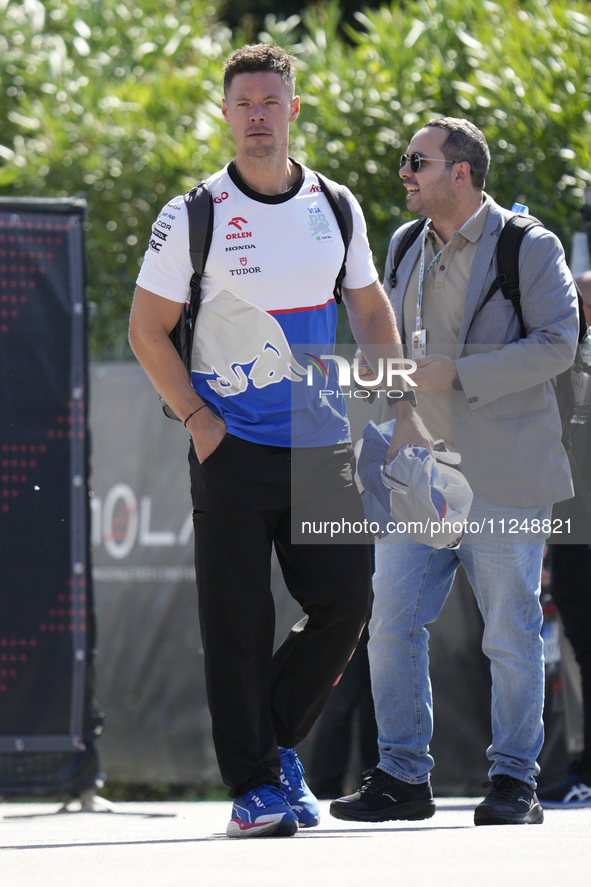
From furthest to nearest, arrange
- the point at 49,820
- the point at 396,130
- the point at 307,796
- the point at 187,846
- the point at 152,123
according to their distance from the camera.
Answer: the point at 152,123 < the point at 396,130 < the point at 49,820 < the point at 307,796 < the point at 187,846

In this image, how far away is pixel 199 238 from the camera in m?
3.33

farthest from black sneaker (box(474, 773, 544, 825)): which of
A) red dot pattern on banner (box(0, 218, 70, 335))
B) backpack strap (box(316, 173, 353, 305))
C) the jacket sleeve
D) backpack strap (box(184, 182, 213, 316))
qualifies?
red dot pattern on banner (box(0, 218, 70, 335))

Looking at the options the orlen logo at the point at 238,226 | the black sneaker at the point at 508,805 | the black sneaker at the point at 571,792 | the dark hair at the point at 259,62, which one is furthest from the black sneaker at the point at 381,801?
the dark hair at the point at 259,62

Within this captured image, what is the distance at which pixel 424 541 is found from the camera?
12.1ft

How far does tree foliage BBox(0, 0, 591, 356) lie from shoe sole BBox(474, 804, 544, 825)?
269cm

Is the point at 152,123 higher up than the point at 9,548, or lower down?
higher up

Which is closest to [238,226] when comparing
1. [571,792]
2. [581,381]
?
[581,381]

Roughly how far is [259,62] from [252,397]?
0.96m

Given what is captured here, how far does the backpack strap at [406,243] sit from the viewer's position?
4.01m

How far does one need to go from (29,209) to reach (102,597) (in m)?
2.07

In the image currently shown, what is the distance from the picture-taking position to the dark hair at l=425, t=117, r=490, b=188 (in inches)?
149

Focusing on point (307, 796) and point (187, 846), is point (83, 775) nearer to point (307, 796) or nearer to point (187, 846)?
point (307, 796)

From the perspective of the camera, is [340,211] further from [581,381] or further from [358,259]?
[581,381]

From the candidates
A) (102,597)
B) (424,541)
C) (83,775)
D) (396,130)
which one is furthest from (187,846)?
(396,130)
